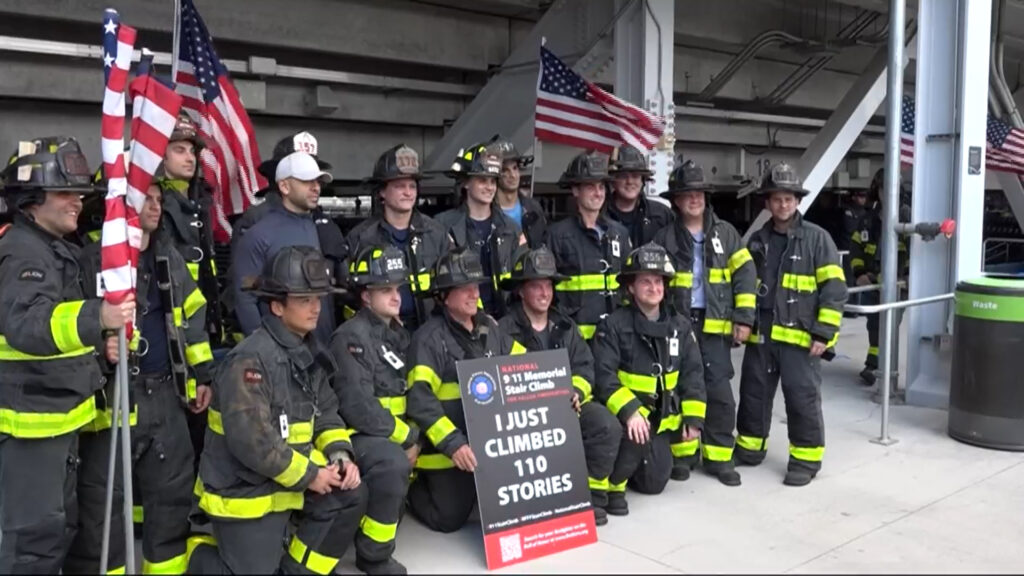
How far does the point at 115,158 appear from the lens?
336cm

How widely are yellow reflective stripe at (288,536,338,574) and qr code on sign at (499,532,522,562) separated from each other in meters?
0.82

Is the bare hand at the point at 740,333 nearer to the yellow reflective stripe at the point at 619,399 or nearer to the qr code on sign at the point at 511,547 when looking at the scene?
the yellow reflective stripe at the point at 619,399

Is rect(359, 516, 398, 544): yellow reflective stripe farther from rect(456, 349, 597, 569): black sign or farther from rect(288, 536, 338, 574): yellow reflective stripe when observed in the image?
rect(456, 349, 597, 569): black sign

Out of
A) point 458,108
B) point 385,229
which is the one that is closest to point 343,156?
point 458,108

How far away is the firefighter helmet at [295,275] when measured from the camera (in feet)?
12.2

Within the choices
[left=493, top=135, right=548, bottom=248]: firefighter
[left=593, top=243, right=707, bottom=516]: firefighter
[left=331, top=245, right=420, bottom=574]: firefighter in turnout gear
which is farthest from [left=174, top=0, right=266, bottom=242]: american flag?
[left=593, top=243, right=707, bottom=516]: firefighter

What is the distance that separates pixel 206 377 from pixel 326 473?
2.96ft

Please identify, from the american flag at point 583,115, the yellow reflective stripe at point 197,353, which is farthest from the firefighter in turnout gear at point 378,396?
the american flag at point 583,115

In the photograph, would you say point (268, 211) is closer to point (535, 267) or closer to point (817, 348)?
point (535, 267)

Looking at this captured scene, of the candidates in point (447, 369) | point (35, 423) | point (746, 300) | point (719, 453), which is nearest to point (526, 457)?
point (447, 369)

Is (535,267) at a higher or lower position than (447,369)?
higher

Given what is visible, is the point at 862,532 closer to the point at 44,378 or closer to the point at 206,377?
the point at 206,377

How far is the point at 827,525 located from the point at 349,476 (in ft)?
8.57

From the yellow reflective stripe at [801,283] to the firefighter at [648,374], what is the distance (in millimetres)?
779
